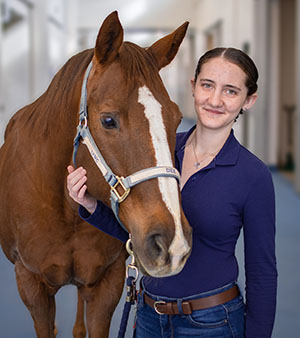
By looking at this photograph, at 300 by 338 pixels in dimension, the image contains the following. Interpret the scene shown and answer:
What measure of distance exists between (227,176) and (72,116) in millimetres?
486

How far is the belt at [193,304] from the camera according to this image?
1.15 meters

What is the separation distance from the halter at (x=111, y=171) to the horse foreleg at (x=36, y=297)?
613 millimetres

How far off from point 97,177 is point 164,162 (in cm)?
22

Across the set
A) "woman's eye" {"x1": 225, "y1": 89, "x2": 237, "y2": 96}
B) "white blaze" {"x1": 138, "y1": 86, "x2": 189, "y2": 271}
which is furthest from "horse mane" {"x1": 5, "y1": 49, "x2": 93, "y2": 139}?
A: "woman's eye" {"x1": 225, "y1": 89, "x2": 237, "y2": 96}

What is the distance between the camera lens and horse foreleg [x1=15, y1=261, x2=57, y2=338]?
1596 mm

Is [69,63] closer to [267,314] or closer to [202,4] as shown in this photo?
[267,314]

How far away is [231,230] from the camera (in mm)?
1188

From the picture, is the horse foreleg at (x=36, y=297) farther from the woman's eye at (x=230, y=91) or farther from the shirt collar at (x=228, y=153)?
the woman's eye at (x=230, y=91)

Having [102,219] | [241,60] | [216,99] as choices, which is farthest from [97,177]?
[241,60]

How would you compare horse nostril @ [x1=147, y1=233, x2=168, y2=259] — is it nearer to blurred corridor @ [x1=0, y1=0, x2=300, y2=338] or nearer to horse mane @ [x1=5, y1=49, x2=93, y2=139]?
horse mane @ [x1=5, y1=49, x2=93, y2=139]

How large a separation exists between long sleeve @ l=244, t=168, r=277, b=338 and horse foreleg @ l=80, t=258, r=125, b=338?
59 cm

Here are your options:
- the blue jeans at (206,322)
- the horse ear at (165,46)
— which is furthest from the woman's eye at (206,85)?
the blue jeans at (206,322)

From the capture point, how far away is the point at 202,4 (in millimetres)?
12859

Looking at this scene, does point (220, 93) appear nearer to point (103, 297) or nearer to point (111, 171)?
point (111, 171)
